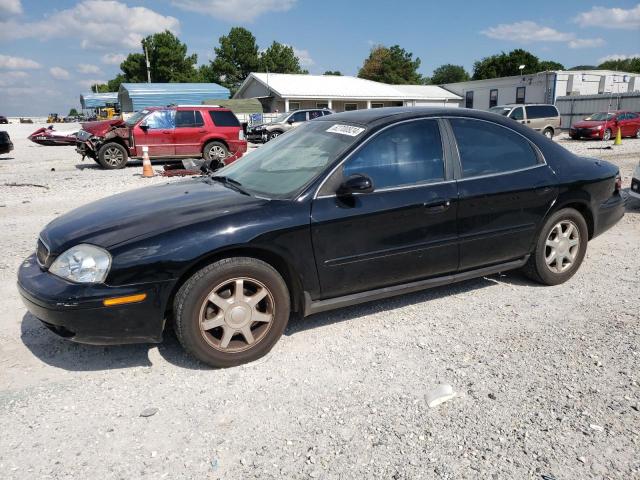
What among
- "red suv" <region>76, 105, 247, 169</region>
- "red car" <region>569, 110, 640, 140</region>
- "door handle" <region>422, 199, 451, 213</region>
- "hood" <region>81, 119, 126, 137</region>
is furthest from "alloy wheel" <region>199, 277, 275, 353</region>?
"red car" <region>569, 110, 640, 140</region>

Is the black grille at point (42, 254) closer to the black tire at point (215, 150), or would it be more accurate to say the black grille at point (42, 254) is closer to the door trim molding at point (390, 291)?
the door trim molding at point (390, 291)

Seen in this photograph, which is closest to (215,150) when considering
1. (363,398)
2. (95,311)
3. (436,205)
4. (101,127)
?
(101,127)

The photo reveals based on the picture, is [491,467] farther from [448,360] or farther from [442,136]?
[442,136]

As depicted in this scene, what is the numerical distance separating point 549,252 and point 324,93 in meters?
37.5

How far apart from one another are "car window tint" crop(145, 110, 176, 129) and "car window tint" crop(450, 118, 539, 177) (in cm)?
1205

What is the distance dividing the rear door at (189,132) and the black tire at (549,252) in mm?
12044

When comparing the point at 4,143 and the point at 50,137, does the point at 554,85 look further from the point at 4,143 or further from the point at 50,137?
the point at 4,143

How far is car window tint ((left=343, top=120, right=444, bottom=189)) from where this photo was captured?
353 centimetres

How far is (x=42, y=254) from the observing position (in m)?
3.27

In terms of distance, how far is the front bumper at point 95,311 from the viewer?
9.27 feet

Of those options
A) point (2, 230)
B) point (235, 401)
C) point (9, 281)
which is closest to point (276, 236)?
point (235, 401)

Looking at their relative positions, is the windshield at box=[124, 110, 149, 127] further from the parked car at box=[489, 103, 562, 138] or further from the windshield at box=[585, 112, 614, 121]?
the windshield at box=[585, 112, 614, 121]

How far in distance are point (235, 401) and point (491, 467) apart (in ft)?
4.64

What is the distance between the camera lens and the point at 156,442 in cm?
249
